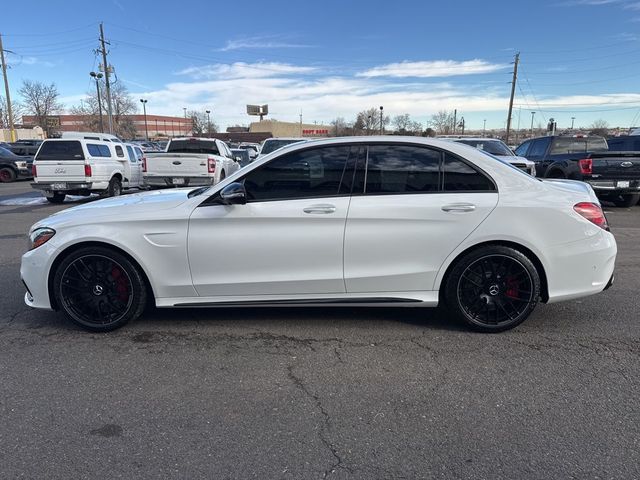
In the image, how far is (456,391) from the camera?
125 inches

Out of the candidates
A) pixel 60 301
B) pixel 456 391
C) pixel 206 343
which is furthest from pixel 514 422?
pixel 60 301

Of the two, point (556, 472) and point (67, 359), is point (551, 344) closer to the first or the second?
point (556, 472)

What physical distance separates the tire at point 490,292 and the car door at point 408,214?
0.67 ft

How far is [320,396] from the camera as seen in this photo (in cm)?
313

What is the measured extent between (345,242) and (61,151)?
12.1 metres

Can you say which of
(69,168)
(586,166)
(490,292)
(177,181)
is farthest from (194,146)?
(490,292)

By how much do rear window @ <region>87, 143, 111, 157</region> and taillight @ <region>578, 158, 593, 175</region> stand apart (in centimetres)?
1294

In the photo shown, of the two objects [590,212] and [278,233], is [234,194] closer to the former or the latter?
[278,233]

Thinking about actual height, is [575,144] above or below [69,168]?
→ above

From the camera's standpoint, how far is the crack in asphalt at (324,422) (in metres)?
2.45

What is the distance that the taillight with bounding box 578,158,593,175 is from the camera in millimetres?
10836

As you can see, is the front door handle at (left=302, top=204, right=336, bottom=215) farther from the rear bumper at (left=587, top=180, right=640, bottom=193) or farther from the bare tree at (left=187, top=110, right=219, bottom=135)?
the bare tree at (left=187, top=110, right=219, bottom=135)

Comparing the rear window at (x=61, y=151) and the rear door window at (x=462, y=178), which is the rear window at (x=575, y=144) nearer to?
the rear door window at (x=462, y=178)

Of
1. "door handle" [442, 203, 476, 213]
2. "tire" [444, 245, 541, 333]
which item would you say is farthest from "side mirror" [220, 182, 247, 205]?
"tire" [444, 245, 541, 333]
